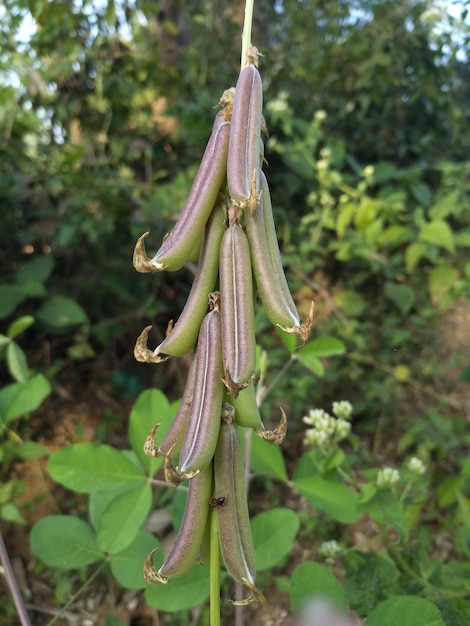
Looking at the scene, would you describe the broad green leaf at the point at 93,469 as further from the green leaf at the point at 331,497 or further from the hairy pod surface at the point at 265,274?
the hairy pod surface at the point at 265,274

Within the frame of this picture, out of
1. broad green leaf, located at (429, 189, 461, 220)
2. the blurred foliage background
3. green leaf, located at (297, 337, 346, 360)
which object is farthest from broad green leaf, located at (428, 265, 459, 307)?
green leaf, located at (297, 337, 346, 360)

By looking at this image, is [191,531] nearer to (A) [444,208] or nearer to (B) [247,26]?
(B) [247,26]

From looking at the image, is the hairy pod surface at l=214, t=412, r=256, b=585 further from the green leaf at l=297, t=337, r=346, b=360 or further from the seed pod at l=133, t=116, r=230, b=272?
the green leaf at l=297, t=337, r=346, b=360

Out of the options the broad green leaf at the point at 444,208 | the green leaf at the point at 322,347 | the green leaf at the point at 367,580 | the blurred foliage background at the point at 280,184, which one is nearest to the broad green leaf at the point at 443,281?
the blurred foliage background at the point at 280,184

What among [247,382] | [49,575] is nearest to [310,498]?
[247,382]

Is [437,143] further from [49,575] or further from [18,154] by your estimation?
[49,575]

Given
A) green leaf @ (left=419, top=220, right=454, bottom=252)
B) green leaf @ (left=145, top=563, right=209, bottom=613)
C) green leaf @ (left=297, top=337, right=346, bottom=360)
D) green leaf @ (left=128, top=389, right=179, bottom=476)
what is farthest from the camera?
green leaf @ (left=419, top=220, right=454, bottom=252)
